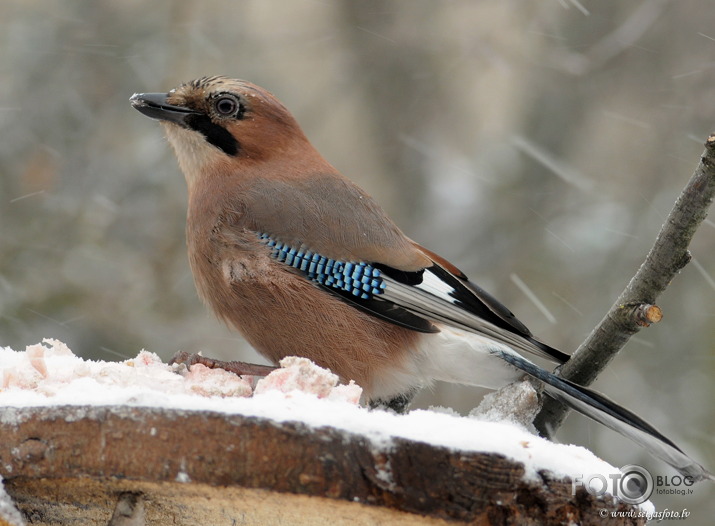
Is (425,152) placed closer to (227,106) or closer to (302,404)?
(227,106)

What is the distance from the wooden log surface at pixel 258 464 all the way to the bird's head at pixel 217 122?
2.42 m

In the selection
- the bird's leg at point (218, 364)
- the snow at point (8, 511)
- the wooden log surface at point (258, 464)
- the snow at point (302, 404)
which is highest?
the bird's leg at point (218, 364)

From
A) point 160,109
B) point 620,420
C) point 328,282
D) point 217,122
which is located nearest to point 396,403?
point 328,282

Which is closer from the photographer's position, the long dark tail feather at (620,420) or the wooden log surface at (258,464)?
the wooden log surface at (258,464)

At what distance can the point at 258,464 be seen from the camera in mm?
2293

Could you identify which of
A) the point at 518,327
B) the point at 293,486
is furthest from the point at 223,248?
the point at 293,486

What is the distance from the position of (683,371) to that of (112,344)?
433cm

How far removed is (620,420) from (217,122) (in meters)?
2.32

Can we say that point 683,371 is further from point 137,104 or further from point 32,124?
point 32,124

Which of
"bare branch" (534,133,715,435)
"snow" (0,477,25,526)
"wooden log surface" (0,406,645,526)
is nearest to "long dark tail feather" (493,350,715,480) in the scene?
"bare branch" (534,133,715,435)

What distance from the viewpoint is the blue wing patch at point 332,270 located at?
13.4 feet

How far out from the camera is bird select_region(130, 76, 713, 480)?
400cm

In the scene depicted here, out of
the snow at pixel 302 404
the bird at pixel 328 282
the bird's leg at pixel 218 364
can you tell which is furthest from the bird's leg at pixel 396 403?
the snow at pixel 302 404

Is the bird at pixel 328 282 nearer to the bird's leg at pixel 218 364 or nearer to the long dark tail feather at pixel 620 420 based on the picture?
the long dark tail feather at pixel 620 420
